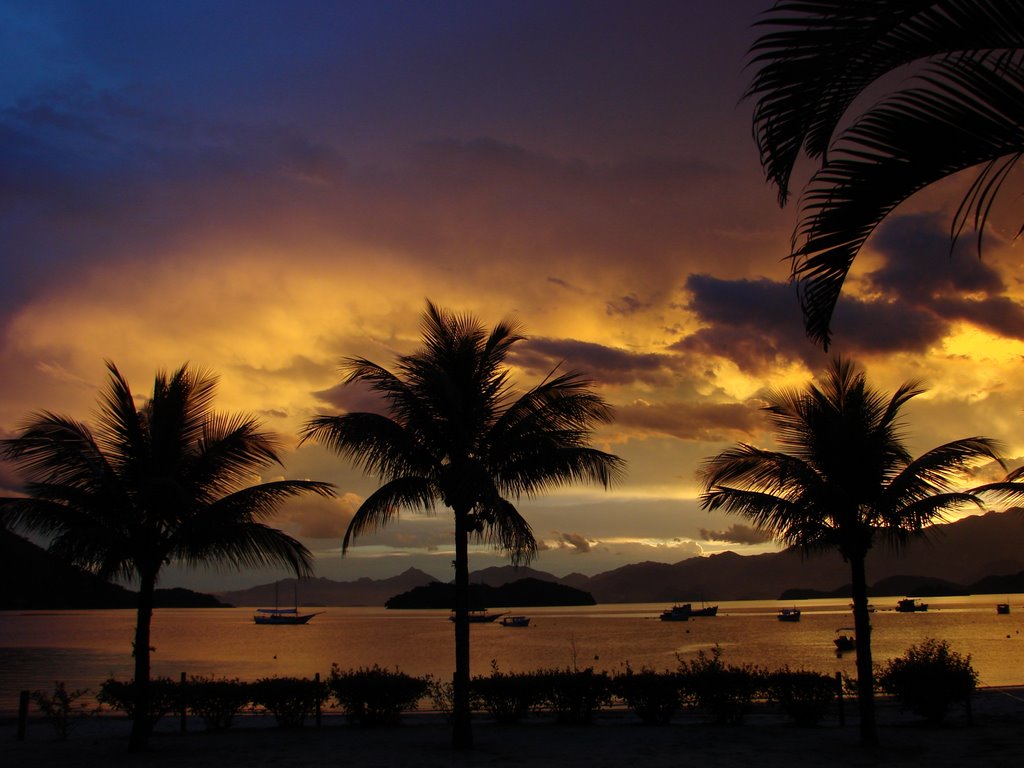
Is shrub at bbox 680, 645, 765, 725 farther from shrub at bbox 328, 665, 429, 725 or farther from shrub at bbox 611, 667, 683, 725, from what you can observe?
shrub at bbox 328, 665, 429, 725

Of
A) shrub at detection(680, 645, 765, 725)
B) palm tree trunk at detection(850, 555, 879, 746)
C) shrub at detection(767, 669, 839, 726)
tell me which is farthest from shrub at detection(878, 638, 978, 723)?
palm tree trunk at detection(850, 555, 879, 746)

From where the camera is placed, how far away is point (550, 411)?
666 inches

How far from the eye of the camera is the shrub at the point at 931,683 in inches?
725

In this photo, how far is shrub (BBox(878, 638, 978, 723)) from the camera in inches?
725

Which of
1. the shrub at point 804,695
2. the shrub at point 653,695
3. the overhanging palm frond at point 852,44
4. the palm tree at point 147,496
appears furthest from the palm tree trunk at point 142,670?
the overhanging palm frond at point 852,44

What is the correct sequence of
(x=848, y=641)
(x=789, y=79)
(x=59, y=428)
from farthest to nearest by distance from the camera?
(x=848, y=641) < (x=59, y=428) < (x=789, y=79)

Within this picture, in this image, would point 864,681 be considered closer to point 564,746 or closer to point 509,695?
point 564,746

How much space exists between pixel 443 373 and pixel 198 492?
218 inches

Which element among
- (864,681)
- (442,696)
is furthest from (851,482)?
(442,696)

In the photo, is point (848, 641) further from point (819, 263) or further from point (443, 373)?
point (819, 263)

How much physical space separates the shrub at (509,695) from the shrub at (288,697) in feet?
12.2

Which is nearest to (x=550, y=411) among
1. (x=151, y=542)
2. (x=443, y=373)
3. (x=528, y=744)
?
(x=443, y=373)

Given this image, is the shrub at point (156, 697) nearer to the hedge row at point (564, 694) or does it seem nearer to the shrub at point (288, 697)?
the hedge row at point (564, 694)

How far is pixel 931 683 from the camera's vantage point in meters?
18.5
